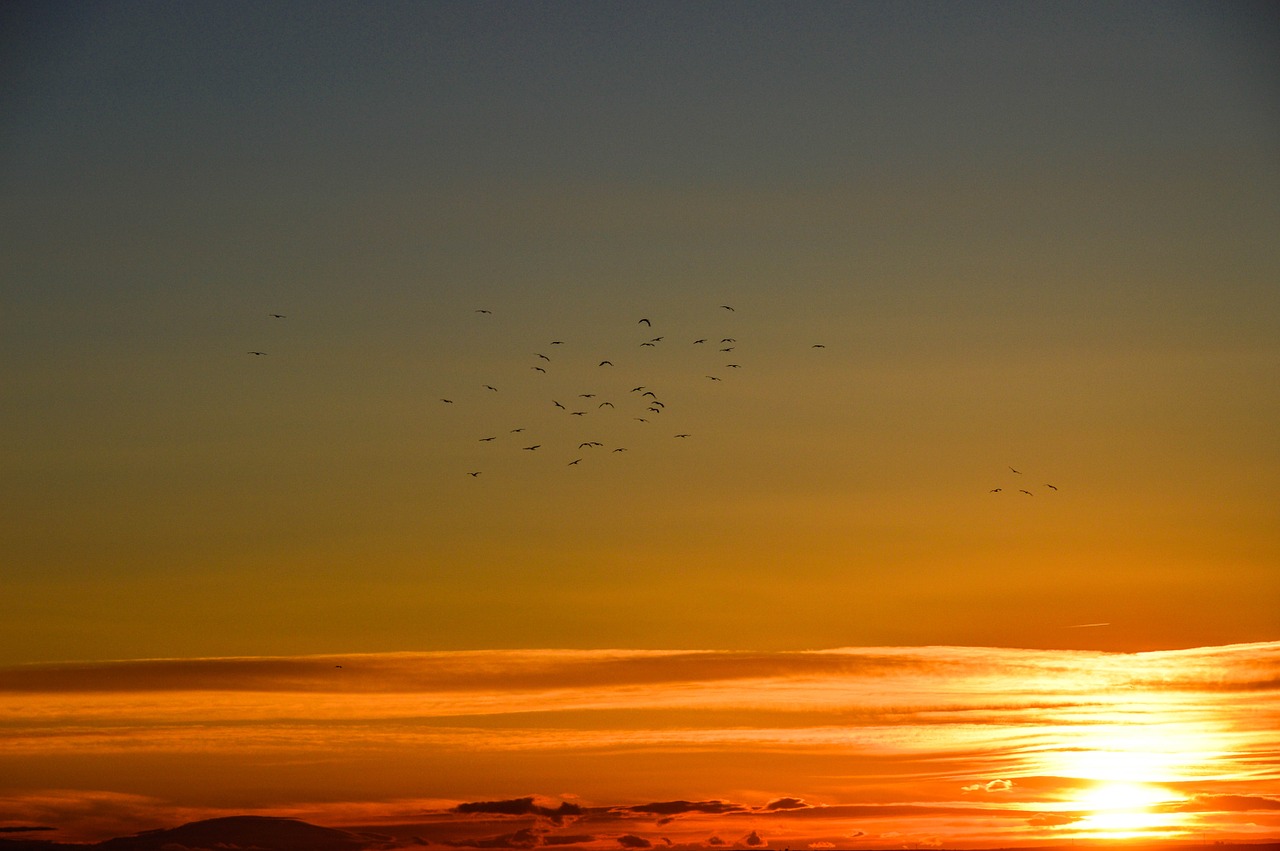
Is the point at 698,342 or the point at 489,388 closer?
the point at 698,342

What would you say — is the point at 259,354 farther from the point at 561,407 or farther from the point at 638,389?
the point at 638,389

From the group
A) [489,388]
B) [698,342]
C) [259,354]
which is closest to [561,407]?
[489,388]

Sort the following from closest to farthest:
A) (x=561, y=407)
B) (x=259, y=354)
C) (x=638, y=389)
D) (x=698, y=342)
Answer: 1. (x=698, y=342)
2. (x=638, y=389)
3. (x=561, y=407)
4. (x=259, y=354)

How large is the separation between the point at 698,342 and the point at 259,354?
59728 mm

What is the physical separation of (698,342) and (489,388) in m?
27.4

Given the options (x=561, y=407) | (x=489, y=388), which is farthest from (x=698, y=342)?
(x=489, y=388)

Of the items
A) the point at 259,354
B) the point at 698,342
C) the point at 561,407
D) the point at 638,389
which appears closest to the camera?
the point at 698,342

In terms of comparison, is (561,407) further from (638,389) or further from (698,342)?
(698,342)

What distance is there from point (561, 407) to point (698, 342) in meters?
21.4

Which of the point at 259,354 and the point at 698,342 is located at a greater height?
the point at 259,354

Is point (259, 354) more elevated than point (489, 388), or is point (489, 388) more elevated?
point (259, 354)

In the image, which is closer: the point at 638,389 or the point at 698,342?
the point at 698,342

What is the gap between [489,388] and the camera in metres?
92.9

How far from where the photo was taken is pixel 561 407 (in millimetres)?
94062
